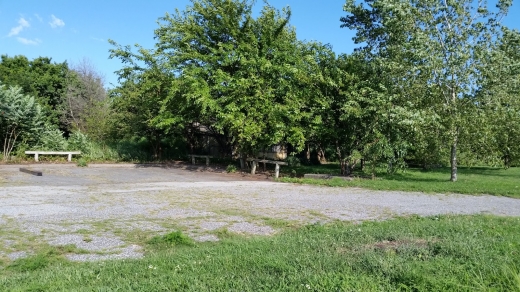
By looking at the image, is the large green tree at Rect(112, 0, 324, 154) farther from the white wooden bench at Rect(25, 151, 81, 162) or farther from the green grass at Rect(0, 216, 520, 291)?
the green grass at Rect(0, 216, 520, 291)

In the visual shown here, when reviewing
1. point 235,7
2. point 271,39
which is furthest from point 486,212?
point 235,7

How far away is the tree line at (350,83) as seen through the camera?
14406 mm

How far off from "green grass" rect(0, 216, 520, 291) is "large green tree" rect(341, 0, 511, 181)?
1030cm

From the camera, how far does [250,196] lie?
1122cm

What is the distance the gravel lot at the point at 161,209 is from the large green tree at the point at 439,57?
172 inches

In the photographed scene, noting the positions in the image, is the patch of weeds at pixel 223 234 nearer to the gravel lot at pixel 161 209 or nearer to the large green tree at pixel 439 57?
the gravel lot at pixel 161 209

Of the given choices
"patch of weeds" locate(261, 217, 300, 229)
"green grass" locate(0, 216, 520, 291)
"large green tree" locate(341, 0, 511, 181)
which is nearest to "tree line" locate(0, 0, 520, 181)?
"large green tree" locate(341, 0, 511, 181)

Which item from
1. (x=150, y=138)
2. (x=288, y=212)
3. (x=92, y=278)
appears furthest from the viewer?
(x=150, y=138)

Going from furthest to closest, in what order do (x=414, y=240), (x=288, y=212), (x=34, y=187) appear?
(x=34, y=187), (x=288, y=212), (x=414, y=240)

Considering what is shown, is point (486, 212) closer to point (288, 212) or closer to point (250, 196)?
point (288, 212)

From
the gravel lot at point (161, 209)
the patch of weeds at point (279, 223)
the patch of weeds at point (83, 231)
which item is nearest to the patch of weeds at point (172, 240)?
the gravel lot at point (161, 209)

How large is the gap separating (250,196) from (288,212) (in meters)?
2.71

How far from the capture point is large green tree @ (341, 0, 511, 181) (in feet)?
47.1

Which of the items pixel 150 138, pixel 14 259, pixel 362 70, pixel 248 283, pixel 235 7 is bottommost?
pixel 14 259
